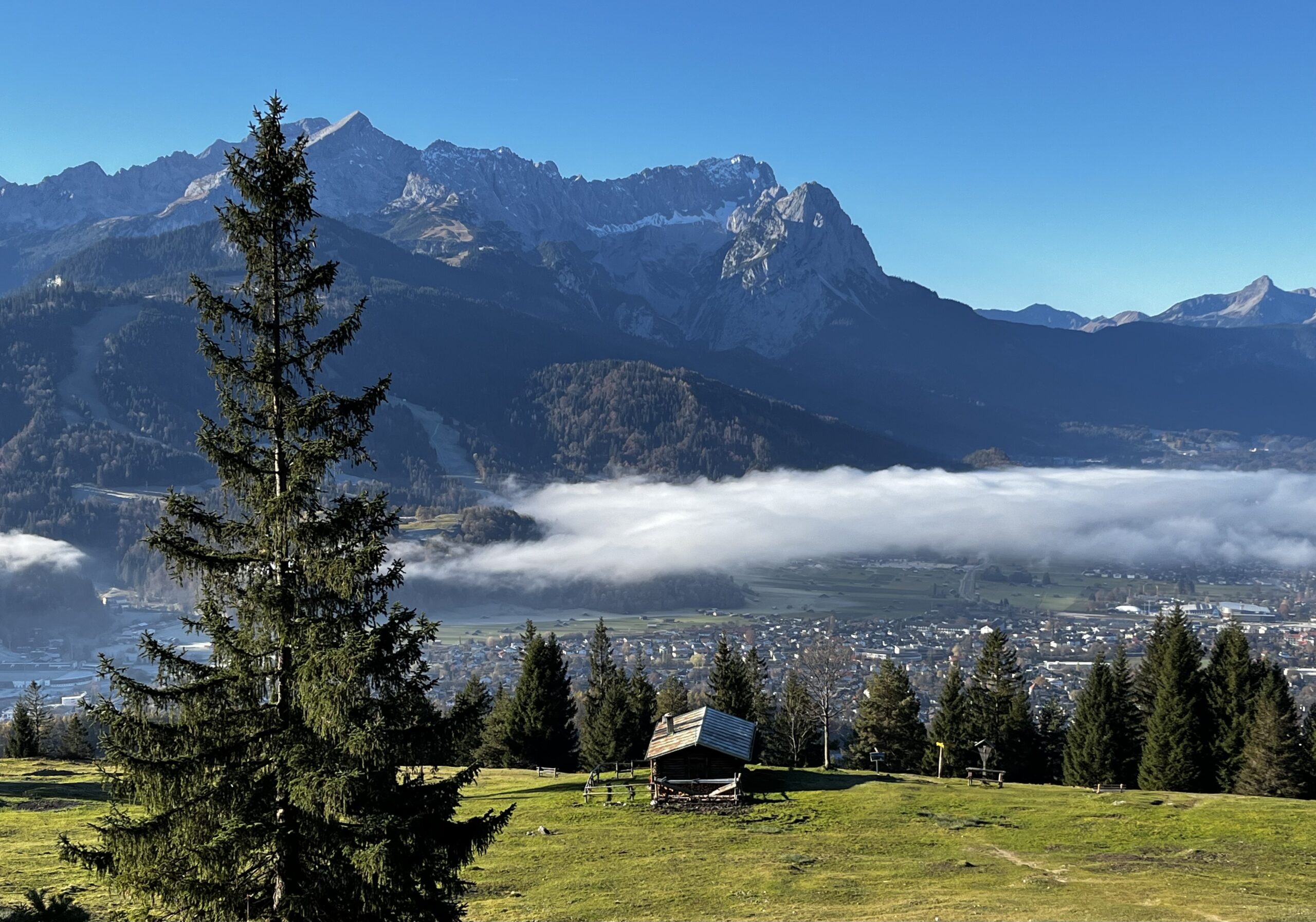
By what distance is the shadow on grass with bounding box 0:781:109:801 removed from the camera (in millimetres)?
56312

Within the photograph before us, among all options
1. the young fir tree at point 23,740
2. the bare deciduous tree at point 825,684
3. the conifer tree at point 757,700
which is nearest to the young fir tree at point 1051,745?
the bare deciduous tree at point 825,684

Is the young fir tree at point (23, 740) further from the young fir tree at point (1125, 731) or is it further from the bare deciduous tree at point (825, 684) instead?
the young fir tree at point (1125, 731)

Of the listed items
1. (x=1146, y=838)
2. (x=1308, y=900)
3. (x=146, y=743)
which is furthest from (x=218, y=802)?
(x=1146, y=838)

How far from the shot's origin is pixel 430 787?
20.6 meters

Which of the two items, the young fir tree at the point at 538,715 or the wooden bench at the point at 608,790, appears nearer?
the wooden bench at the point at 608,790

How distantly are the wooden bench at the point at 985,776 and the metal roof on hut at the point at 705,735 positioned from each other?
50.8 ft

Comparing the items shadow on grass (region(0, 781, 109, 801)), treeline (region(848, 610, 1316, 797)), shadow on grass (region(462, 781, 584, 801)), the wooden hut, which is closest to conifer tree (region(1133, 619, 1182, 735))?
treeline (region(848, 610, 1316, 797))

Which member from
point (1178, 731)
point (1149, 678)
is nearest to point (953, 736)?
point (1178, 731)

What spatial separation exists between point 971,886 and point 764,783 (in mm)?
24245

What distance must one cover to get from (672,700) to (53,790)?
1979 inches

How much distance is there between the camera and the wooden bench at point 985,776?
2530 inches

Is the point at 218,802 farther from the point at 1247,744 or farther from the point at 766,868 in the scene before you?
the point at 1247,744

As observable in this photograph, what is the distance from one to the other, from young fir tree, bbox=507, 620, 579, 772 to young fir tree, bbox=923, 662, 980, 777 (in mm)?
29544

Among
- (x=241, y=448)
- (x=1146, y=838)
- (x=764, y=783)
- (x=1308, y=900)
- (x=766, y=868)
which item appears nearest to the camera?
(x=241, y=448)
